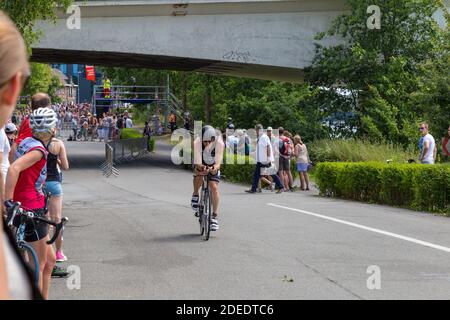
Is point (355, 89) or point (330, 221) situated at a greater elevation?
point (355, 89)

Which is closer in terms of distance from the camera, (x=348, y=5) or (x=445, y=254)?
(x=445, y=254)

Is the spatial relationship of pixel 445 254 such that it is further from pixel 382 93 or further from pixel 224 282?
pixel 382 93

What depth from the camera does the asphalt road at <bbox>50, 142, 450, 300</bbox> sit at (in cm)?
865

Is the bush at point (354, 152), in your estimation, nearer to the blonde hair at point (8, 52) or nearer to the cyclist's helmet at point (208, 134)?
the cyclist's helmet at point (208, 134)

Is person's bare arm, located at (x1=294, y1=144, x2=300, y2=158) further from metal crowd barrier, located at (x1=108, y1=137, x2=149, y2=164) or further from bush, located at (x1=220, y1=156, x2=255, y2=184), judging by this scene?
metal crowd barrier, located at (x1=108, y1=137, x2=149, y2=164)

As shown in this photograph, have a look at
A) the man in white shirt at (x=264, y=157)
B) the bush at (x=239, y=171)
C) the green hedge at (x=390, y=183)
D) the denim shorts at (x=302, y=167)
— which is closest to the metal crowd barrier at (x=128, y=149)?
the bush at (x=239, y=171)

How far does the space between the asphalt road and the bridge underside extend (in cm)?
1610

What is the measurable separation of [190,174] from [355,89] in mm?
7633

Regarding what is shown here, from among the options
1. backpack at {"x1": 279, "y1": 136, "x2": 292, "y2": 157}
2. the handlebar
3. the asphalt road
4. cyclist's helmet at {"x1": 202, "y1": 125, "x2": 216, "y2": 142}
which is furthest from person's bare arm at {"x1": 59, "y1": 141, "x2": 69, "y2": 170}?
backpack at {"x1": 279, "y1": 136, "x2": 292, "y2": 157}

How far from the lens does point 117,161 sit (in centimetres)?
3775

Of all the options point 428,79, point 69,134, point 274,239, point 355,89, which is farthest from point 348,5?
point 69,134

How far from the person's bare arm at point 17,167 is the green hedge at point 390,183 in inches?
457

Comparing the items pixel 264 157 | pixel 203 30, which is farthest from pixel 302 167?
pixel 203 30

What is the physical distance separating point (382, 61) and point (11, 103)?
3373 cm
